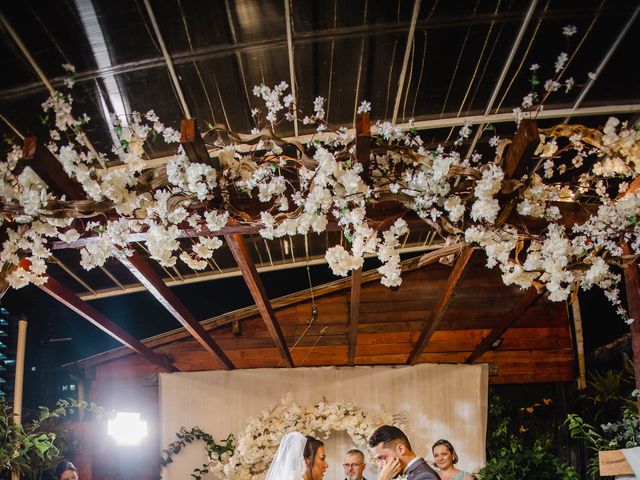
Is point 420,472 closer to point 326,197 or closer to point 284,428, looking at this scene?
point 326,197

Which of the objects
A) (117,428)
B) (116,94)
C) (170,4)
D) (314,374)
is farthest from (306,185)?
(117,428)

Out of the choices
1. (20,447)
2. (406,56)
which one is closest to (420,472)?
(406,56)

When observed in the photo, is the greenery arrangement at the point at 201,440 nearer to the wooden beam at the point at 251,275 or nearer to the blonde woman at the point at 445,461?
the wooden beam at the point at 251,275

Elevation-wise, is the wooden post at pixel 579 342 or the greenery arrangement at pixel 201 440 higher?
the wooden post at pixel 579 342

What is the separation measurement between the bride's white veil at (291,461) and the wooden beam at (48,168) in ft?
9.03

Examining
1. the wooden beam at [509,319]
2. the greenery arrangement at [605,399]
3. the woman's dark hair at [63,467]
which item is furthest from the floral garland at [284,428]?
the greenery arrangement at [605,399]

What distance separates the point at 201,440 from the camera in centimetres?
844

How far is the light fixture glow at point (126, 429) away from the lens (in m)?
8.45

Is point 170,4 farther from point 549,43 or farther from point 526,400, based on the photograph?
point 526,400

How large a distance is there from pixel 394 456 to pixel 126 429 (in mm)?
5306

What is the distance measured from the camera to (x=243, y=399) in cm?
862

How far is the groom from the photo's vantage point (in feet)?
14.1

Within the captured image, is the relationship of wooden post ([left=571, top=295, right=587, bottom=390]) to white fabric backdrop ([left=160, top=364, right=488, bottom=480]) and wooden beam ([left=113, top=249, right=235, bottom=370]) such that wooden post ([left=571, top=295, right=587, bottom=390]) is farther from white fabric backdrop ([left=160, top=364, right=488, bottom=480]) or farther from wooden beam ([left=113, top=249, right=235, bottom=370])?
wooden beam ([left=113, top=249, right=235, bottom=370])

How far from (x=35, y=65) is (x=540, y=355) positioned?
7.62 meters
